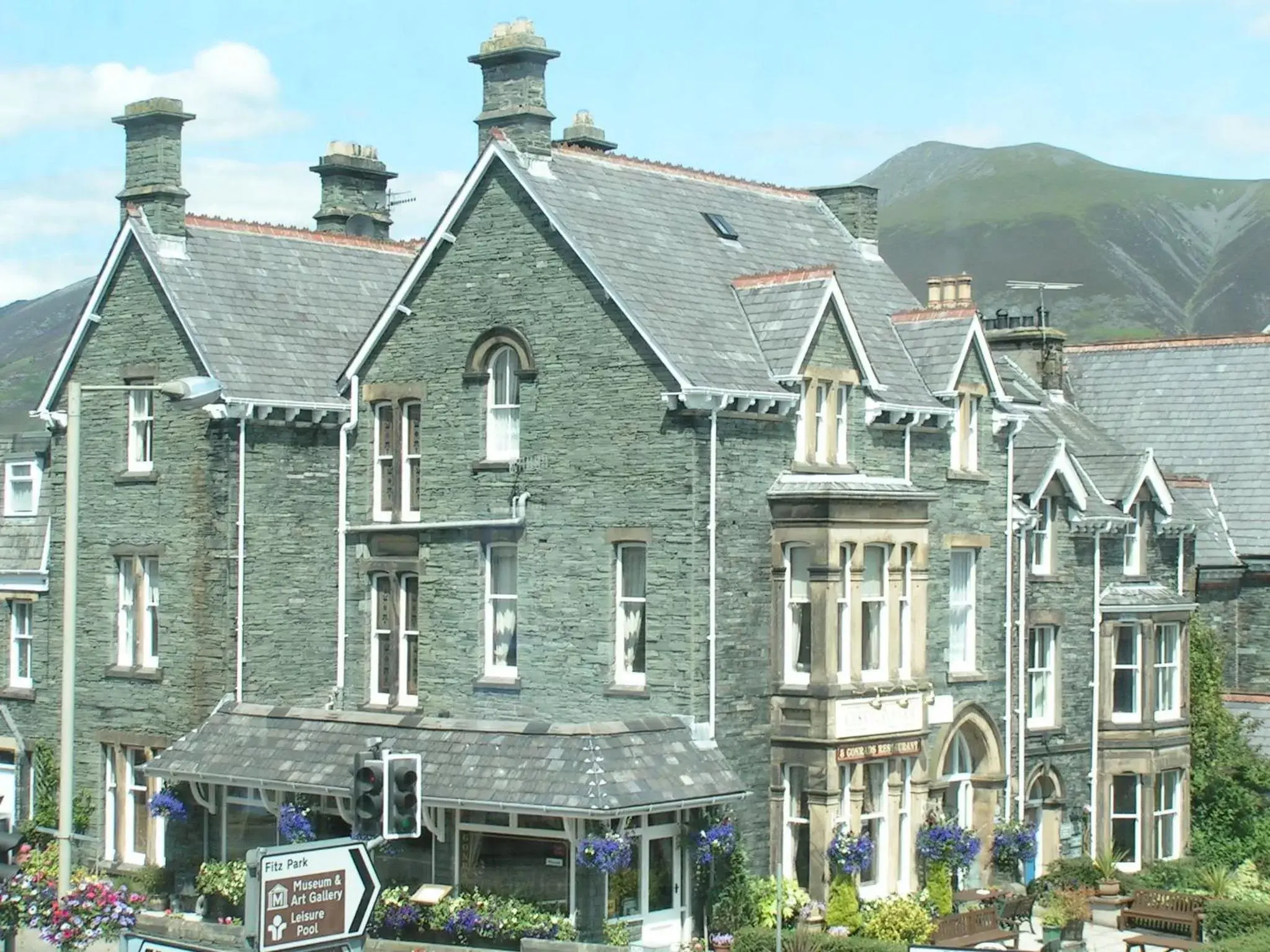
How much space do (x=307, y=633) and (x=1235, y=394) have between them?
23.4 meters

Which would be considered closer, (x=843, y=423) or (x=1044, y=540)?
(x=843, y=423)

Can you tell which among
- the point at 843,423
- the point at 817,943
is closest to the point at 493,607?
the point at 843,423

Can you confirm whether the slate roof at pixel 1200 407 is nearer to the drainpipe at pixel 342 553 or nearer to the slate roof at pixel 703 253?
the slate roof at pixel 703 253

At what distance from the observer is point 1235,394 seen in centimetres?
5078

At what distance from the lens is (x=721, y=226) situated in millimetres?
39438

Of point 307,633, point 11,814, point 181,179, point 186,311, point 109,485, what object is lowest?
point 11,814

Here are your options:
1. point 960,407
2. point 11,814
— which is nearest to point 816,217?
point 960,407

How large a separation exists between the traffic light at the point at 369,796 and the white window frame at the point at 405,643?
49.8 ft

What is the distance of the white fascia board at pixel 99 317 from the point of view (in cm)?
3838

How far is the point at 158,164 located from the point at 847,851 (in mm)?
17524

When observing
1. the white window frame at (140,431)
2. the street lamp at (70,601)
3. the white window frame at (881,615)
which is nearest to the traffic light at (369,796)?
the street lamp at (70,601)

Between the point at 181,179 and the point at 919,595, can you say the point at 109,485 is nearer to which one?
the point at 181,179

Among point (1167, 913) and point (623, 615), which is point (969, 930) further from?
point (623, 615)

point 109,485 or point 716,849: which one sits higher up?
point 109,485
